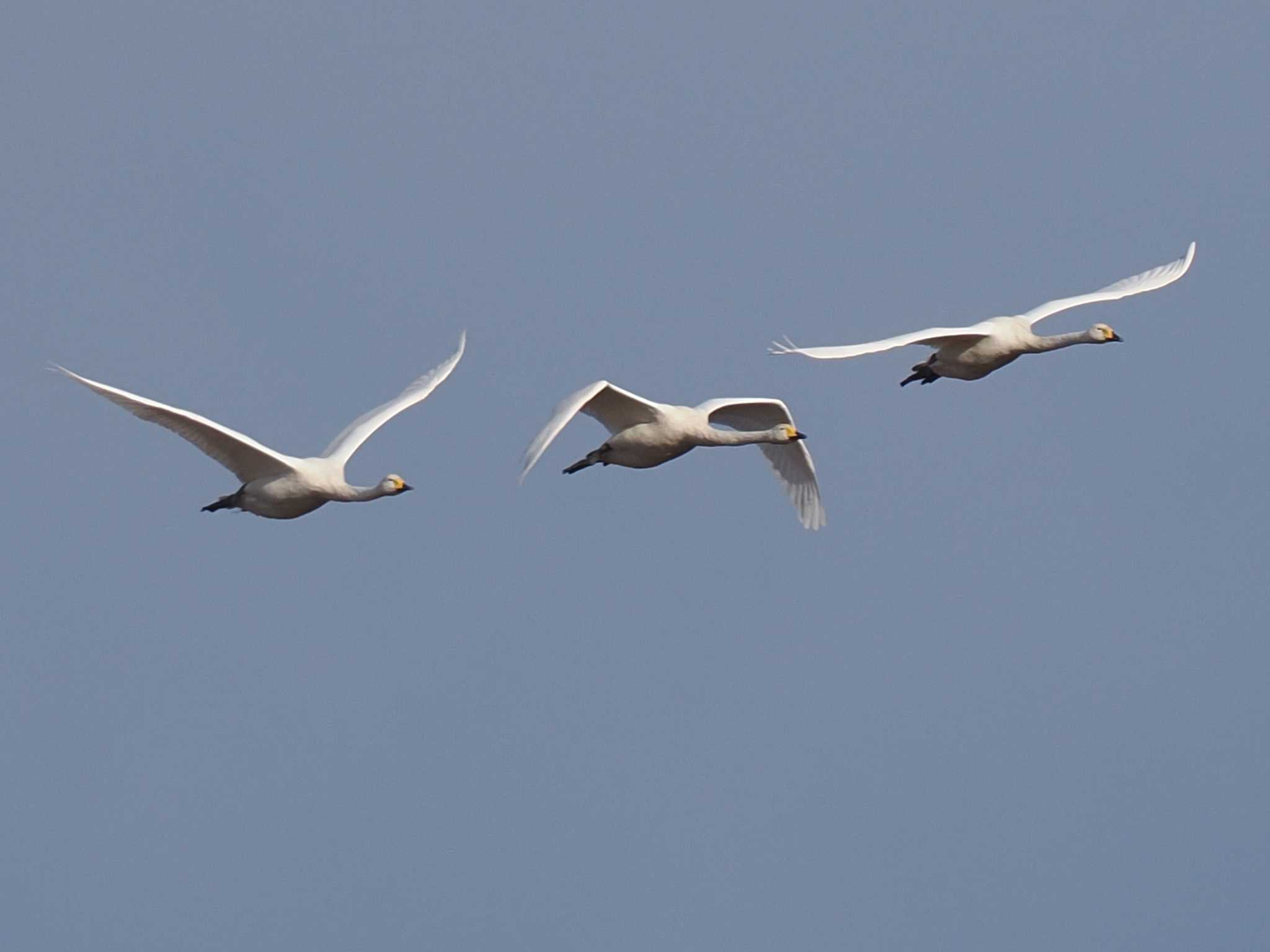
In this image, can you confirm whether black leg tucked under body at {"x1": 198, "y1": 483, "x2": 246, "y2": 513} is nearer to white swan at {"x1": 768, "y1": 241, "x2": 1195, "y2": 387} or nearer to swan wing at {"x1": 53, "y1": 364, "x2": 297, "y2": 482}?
swan wing at {"x1": 53, "y1": 364, "x2": 297, "y2": 482}

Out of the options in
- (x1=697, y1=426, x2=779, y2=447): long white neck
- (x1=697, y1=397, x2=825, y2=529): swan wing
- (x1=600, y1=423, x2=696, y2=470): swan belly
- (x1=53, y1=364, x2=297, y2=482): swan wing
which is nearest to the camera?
(x1=53, y1=364, x2=297, y2=482): swan wing

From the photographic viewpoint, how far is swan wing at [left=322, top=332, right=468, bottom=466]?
117 feet

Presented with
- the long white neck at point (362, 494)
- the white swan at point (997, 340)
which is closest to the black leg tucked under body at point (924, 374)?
the white swan at point (997, 340)

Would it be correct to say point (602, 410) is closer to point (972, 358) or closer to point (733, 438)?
point (733, 438)

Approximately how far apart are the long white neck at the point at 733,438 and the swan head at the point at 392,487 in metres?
3.63

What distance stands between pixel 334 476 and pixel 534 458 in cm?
409

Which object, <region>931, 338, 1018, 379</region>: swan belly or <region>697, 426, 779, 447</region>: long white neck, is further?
<region>931, 338, 1018, 379</region>: swan belly

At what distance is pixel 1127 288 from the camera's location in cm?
3972

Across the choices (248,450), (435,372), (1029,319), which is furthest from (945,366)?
(248,450)

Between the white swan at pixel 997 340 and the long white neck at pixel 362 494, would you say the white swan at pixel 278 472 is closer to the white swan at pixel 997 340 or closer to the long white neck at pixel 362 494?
the long white neck at pixel 362 494

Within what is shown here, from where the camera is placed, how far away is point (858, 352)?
33.9 m

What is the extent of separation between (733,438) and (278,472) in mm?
5794

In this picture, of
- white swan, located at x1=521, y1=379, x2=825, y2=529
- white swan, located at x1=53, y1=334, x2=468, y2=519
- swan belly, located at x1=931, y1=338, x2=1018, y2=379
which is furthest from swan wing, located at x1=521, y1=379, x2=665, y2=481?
swan belly, located at x1=931, y1=338, x2=1018, y2=379

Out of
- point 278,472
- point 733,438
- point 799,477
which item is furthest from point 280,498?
point 799,477
